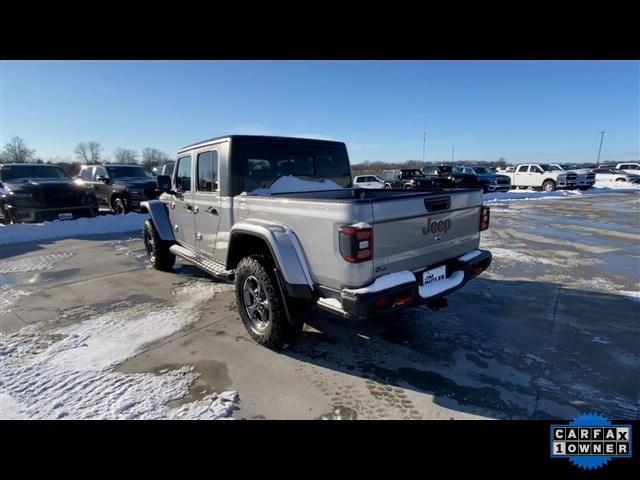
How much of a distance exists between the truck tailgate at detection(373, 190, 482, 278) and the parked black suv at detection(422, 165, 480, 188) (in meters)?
15.9

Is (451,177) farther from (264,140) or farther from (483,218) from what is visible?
(264,140)

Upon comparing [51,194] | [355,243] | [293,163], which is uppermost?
[293,163]

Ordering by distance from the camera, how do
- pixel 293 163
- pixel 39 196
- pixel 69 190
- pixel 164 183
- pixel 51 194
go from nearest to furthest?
pixel 293 163 → pixel 164 183 → pixel 39 196 → pixel 51 194 → pixel 69 190

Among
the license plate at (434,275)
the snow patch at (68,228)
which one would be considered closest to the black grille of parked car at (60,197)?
the snow patch at (68,228)

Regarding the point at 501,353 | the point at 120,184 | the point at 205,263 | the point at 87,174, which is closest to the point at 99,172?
the point at 87,174

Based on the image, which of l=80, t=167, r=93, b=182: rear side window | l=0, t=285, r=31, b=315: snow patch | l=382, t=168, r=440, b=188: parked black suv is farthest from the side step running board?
l=382, t=168, r=440, b=188: parked black suv

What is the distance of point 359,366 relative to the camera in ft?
9.96

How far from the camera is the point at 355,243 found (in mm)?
2451

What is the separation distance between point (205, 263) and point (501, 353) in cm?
360

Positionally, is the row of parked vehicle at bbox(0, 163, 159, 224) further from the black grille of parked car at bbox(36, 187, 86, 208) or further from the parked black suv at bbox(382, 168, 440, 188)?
the parked black suv at bbox(382, 168, 440, 188)

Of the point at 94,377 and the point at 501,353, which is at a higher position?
the point at 501,353
